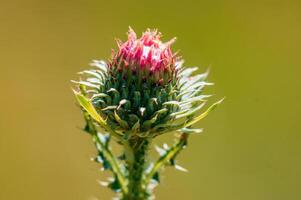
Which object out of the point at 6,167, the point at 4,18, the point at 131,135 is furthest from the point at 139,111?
the point at 4,18

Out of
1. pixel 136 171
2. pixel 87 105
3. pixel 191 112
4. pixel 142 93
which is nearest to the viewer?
pixel 87 105

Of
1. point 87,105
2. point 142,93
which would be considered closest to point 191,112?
point 142,93

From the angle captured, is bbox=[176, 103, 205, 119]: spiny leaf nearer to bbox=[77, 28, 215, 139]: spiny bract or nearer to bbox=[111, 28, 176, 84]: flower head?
bbox=[77, 28, 215, 139]: spiny bract

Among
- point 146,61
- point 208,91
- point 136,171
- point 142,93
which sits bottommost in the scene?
point 136,171

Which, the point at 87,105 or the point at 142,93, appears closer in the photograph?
the point at 87,105

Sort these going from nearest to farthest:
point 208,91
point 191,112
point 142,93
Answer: point 191,112
point 142,93
point 208,91

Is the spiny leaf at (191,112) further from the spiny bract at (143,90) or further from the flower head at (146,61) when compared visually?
the flower head at (146,61)

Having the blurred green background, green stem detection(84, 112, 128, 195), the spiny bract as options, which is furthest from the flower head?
the blurred green background

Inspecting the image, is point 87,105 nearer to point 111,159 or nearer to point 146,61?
point 146,61
